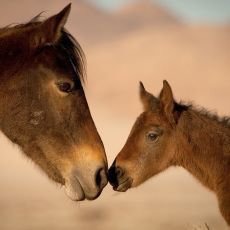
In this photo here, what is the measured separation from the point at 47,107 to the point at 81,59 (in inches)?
24.9

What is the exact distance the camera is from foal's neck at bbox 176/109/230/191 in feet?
28.3

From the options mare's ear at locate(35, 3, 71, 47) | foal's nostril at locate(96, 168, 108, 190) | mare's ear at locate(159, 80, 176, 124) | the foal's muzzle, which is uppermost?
mare's ear at locate(35, 3, 71, 47)

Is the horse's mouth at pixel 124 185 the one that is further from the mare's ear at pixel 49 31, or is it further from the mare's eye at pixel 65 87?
the mare's ear at pixel 49 31

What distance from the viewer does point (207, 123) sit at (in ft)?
28.9

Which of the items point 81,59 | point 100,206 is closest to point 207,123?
point 81,59

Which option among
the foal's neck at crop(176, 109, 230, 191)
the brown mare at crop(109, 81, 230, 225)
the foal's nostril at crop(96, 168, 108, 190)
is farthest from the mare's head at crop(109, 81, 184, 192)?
the foal's nostril at crop(96, 168, 108, 190)

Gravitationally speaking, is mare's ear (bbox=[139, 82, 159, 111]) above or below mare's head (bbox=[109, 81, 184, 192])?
above

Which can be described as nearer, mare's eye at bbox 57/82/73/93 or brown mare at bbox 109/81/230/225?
mare's eye at bbox 57/82/73/93

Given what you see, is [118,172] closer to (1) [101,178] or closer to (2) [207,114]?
(2) [207,114]

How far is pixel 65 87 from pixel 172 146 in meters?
4.05

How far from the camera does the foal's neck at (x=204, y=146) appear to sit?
8625 millimetres

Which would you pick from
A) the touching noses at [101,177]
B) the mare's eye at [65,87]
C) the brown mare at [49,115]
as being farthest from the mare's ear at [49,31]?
the touching noses at [101,177]

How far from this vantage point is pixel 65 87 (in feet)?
16.7

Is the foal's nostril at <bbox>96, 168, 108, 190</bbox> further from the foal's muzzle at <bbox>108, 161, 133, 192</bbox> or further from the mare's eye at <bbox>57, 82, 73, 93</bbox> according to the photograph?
the foal's muzzle at <bbox>108, 161, 133, 192</bbox>
